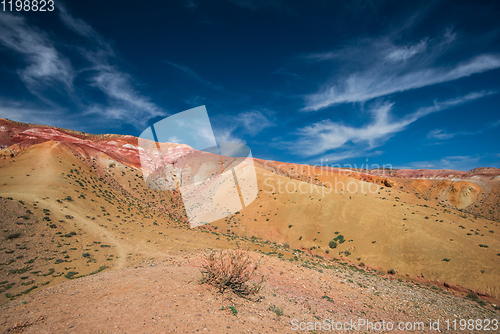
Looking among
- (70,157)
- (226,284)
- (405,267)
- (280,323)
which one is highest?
(70,157)

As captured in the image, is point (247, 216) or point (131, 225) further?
point (247, 216)

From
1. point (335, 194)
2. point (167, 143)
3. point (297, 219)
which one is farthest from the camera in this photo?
point (167, 143)

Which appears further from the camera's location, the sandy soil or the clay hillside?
the clay hillside

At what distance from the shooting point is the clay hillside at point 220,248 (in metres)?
5.21

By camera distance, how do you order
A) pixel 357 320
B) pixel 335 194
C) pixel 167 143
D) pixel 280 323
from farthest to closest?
pixel 167 143 < pixel 335 194 < pixel 357 320 < pixel 280 323

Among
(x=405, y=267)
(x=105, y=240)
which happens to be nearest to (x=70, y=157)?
(x=105, y=240)

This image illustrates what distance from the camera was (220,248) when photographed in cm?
1590

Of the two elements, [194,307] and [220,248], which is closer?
[194,307]

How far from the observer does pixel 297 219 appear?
1000 inches

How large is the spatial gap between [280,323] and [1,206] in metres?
21.2

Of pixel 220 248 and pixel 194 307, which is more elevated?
pixel 194 307

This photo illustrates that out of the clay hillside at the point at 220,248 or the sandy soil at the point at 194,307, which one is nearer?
the sandy soil at the point at 194,307

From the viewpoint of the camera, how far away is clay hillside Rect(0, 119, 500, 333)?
521 cm

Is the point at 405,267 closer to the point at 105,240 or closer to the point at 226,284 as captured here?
the point at 226,284
